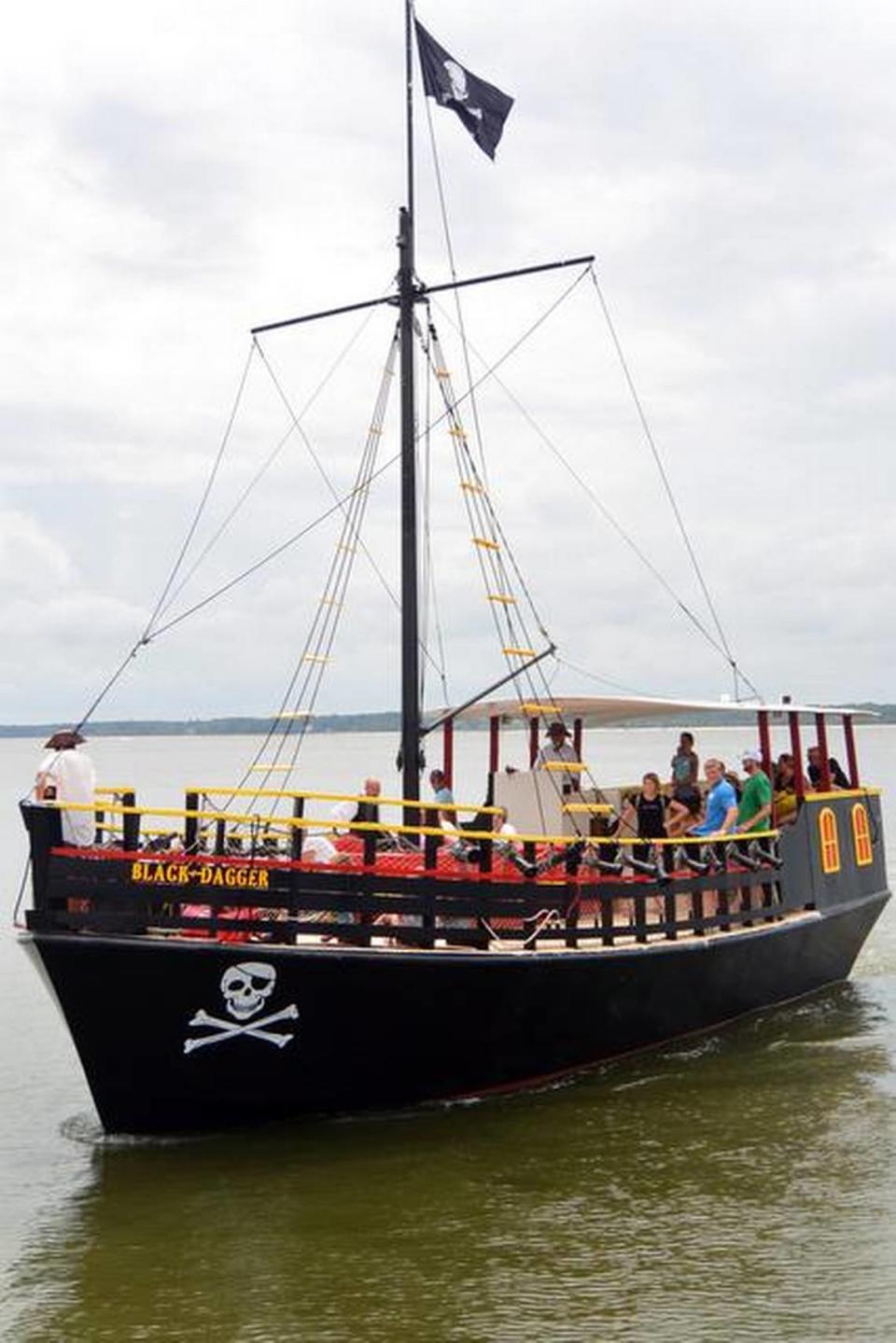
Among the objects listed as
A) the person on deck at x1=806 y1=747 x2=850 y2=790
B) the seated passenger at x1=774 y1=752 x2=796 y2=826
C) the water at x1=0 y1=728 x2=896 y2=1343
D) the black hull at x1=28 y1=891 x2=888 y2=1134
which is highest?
the person on deck at x1=806 y1=747 x2=850 y2=790

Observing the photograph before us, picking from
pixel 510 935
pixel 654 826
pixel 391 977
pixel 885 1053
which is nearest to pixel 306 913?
pixel 391 977

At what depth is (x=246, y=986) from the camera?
1116 centimetres

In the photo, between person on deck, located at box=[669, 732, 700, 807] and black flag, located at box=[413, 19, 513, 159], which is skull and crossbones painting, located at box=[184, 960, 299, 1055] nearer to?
person on deck, located at box=[669, 732, 700, 807]

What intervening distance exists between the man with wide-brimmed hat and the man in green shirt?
6759 mm

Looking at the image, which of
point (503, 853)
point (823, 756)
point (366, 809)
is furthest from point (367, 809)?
point (823, 756)

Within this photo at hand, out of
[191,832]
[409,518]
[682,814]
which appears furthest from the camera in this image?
[682,814]

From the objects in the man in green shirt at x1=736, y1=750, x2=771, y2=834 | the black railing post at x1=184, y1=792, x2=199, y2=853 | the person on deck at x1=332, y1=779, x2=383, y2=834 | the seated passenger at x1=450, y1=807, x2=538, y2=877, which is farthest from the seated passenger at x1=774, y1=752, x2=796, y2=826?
the black railing post at x1=184, y1=792, x2=199, y2=853

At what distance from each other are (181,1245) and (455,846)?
3.74 metres

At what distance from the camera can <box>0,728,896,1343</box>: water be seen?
27.9 feet

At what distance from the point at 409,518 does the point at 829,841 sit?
18.8ft

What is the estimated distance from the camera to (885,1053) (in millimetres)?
15102

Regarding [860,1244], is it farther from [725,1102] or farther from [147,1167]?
[147,1167]

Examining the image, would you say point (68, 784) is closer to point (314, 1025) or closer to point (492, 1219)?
point (314, 1025)

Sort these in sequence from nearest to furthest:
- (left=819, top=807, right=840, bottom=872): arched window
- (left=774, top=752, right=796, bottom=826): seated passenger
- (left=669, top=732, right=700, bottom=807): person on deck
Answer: (left=774, top=752, right=796, bottom=826): seated passenger < (left=669, top=732, right=700, bottom=807): person on deck < (left=819, top=807, right=840, bottom=872): arched window
